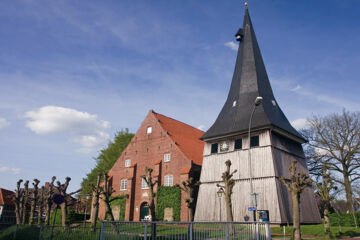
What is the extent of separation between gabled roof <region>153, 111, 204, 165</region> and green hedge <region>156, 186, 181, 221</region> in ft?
13.6

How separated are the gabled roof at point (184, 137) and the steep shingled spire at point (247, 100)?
5460 mm

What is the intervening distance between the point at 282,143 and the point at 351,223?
389 inches

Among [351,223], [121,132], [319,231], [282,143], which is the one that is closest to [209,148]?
[282,143]

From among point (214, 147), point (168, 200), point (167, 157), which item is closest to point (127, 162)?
point (167, 157)

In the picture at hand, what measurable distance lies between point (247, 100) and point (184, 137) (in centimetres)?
1188

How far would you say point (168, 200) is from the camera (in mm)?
32562

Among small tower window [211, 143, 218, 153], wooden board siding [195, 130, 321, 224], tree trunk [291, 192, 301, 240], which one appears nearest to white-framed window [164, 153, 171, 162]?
wooden board siding [195, 130, 321, 224]

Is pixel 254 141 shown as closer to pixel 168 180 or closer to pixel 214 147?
pixel 214 147

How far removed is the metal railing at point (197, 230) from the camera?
10184mm

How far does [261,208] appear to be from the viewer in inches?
972

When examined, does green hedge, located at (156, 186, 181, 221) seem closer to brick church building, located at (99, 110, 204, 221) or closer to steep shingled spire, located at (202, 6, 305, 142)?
brick church building, located at (99, 110, 204, 221)

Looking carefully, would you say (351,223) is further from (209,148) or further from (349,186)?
(209,148)

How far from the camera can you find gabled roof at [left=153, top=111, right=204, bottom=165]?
35562 millimetres

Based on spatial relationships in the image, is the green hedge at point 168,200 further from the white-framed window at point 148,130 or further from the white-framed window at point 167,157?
the white-framed window at point 148,130
